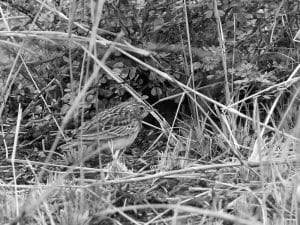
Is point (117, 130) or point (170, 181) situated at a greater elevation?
point (117, 130)

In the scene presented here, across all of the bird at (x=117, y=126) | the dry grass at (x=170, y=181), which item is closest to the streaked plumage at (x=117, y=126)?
the bird at (x=117, y=126)

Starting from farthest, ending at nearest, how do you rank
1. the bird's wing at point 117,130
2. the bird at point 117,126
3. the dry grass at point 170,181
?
the bird's wing at point 117,130
the bird at point 117,126
the dry grass at point 170,181

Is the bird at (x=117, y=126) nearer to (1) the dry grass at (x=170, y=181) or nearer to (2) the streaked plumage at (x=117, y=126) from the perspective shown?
(2) the streaked plumage at (x=117, y=126)

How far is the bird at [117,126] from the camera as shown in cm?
520

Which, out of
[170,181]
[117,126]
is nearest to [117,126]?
[117,126]

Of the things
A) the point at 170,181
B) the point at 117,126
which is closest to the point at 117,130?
the point at 117,126

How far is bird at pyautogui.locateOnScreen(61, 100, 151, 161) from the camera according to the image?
205 inches

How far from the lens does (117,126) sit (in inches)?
216

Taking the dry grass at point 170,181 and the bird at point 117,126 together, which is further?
the bird at point 117,126

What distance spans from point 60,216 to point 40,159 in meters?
1.46

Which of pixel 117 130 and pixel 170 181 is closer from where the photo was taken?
pixel 170 181

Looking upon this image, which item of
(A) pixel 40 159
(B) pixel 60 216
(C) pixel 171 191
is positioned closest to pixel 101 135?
(A) pixel 40 159

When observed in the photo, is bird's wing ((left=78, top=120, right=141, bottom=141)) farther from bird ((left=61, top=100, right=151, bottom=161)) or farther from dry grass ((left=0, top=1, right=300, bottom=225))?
dry grass ((left=0, top=1, right=300, bottom=225))

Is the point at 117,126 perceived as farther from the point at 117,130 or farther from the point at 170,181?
the point at 170,181
